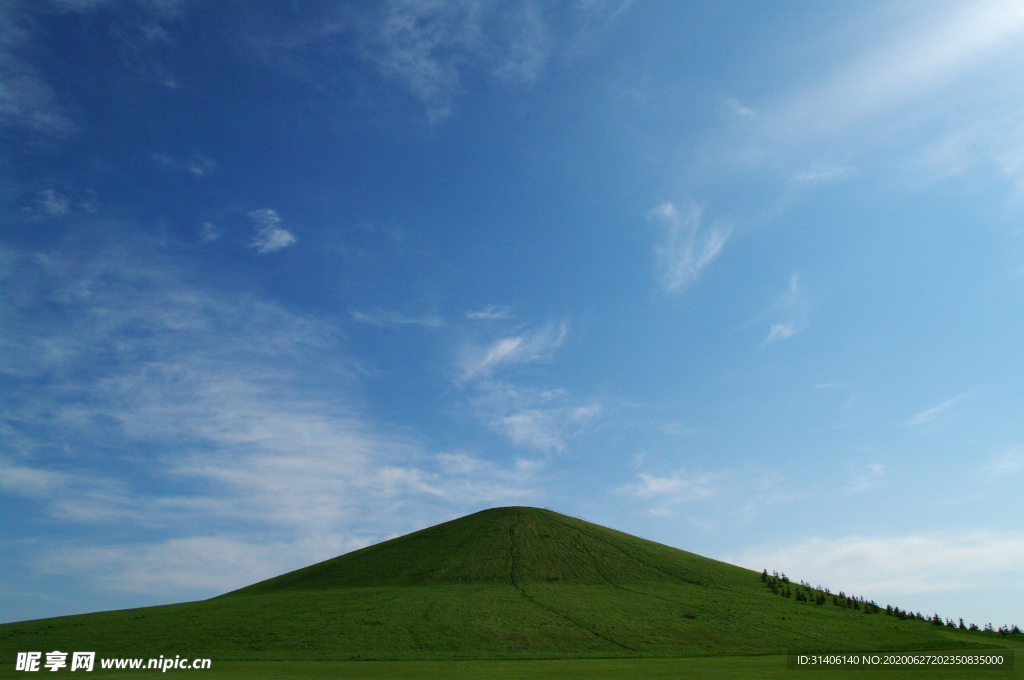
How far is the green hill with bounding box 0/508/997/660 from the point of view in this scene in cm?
4781

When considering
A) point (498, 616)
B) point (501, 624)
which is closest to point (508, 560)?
point (498, 616)

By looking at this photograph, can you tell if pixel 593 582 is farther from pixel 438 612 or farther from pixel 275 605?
pixel 275 605

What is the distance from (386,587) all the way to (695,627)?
34.6 meters

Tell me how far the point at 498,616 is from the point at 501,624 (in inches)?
91.8

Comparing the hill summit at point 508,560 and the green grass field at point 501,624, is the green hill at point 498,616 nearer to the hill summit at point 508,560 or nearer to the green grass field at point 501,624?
the green grass field at point 501,624

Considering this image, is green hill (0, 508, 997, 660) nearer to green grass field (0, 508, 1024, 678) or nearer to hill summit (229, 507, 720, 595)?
green grass field (0, 508, 1024, 678)

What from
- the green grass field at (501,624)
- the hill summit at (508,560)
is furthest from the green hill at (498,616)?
the hill summit at (508,560)

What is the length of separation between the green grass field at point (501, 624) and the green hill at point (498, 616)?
0.75 ft

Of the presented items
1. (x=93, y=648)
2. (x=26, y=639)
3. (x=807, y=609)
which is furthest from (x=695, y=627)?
(x=26, y=639)

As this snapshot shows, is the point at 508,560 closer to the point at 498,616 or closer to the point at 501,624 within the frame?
the point at 498,616

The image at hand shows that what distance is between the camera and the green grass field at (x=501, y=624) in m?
41.3

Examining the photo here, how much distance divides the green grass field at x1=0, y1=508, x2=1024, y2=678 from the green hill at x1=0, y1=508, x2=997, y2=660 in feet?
0.75

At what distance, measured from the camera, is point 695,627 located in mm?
55000

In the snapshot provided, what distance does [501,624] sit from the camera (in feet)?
173
